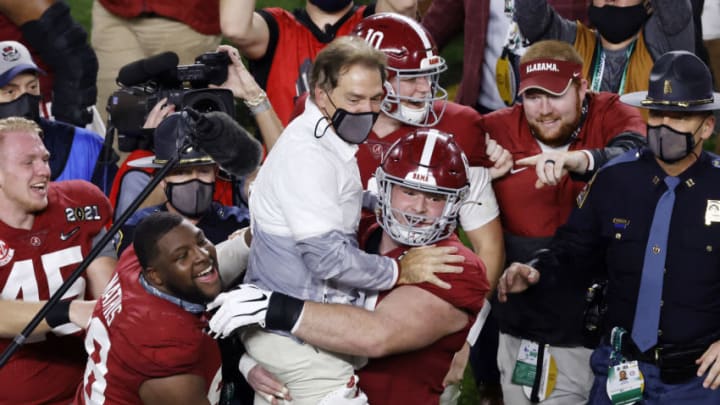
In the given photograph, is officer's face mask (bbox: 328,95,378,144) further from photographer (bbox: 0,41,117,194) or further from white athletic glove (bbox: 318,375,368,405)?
photographer (bbox: 0,41,117,194)

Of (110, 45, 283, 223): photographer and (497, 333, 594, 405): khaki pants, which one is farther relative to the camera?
(110, 45, 283, 223): photographer

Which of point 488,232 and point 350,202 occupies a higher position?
point 350,202

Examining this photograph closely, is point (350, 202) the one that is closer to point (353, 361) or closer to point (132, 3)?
point (353, 361)

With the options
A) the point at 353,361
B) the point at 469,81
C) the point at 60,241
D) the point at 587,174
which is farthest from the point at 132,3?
the point at 353,361

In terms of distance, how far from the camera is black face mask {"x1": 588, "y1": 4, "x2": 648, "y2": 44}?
5332 mm

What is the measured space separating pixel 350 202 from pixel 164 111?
1.69 m

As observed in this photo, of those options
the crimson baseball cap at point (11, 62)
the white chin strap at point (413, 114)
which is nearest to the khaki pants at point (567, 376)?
the white chin strap at point (413, 114)

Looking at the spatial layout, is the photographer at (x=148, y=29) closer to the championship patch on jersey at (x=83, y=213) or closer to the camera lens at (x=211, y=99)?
the camera lens at (x=211, y=99)

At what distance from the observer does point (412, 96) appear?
445 cm

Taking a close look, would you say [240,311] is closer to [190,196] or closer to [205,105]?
[190,196]

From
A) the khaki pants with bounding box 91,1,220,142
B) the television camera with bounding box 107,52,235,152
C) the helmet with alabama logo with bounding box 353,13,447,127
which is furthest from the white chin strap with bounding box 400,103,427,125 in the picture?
the khaki pants with bounding box 91,1,220,142

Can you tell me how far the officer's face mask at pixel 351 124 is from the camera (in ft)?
12.1

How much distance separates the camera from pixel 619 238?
14.5ft

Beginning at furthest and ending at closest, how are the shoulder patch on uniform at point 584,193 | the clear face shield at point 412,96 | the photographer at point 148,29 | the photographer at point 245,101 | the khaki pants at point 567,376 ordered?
1. the photographer at point 148,29
2. the photographer at point 245,101
3. the khaki pants at point 567,376
4. the shoulder patch on uniform at point 584,193
5. the clear face shield at point 412,96
